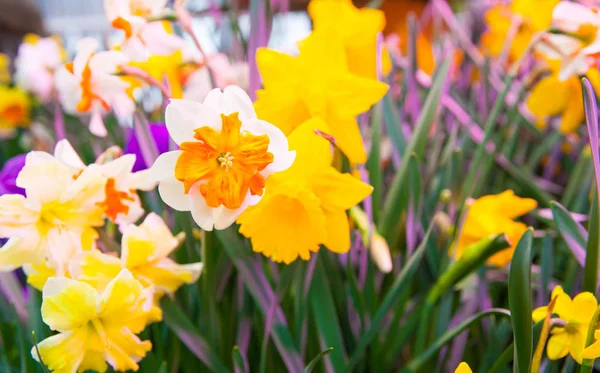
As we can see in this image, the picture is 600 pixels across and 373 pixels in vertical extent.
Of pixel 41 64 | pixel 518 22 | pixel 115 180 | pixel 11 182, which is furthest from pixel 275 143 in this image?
pixel 41 64

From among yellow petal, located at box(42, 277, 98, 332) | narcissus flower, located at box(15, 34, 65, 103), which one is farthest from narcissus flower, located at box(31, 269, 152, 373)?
narcissus flower, located at box(15, 34, 65, 103)

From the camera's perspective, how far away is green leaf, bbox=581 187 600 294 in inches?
14.5

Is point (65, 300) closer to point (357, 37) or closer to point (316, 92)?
point (316, 92)

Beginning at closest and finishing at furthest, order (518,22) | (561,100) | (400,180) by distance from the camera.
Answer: (400,180) → (561,100) → (518,22)

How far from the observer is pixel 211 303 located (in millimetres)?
437

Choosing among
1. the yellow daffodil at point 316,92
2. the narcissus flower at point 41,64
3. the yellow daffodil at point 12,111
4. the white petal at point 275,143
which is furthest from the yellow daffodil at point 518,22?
the yellow daffodil at point 12,111

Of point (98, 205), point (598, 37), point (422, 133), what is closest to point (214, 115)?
point (98, 205)

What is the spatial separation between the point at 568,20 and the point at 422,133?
0.18m

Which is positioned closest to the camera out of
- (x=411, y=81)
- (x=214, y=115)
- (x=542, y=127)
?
(x=214, y=115)

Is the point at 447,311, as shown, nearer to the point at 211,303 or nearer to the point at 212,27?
the point at 211,303

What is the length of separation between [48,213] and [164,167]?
0.10 metres

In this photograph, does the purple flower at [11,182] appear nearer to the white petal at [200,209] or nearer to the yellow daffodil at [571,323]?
the white petal at [200,209]

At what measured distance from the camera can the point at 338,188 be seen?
1.16 feet

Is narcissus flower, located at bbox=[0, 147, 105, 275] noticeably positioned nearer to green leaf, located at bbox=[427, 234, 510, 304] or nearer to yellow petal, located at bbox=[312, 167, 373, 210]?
yellow petal, located at bbox=[312, 167, 373, 210]
